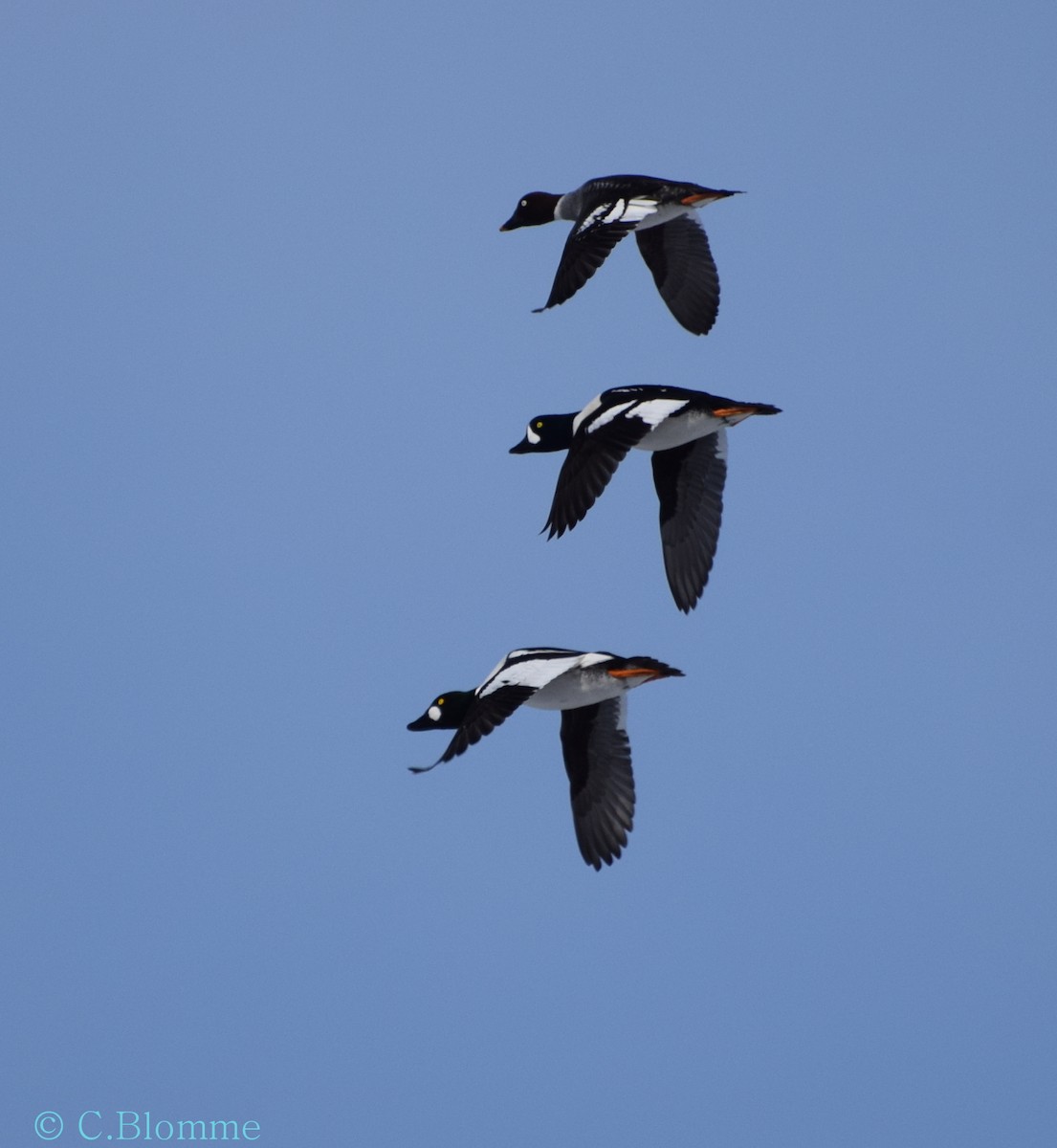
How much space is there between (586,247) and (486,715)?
3.86m

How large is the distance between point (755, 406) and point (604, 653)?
2.15 metres

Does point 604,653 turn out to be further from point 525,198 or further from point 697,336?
point 525,198

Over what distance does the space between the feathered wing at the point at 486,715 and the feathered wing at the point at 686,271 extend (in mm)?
4848

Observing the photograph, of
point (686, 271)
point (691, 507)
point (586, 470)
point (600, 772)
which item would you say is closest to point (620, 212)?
point (686, 271)

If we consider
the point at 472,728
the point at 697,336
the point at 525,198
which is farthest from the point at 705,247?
the point at 472,728

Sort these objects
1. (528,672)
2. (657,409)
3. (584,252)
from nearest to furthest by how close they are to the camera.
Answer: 1. (528,672)
2. (584,252)
3. (657,409)

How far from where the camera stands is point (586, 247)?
1373 centimetres

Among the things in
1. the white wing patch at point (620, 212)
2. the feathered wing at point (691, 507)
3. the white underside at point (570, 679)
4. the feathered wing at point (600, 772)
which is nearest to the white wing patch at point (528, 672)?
the white underside at point (570, 679)

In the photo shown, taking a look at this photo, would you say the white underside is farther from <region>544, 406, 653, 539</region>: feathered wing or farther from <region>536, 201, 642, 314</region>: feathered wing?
<region>536, 201, 642, 314</region>: feathered wing

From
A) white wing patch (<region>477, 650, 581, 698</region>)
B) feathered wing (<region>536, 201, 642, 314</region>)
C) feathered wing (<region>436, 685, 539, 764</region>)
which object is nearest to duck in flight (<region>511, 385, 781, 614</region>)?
feathered wing (<region>536, 201, 642, 314</region>)

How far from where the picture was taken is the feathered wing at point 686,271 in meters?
16.1

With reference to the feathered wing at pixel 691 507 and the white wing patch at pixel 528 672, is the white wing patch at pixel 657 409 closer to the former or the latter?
the feathered wing at pixel 691 507

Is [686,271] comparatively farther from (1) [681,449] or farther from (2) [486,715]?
(2) [486,715]

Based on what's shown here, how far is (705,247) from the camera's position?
16.2 metres
